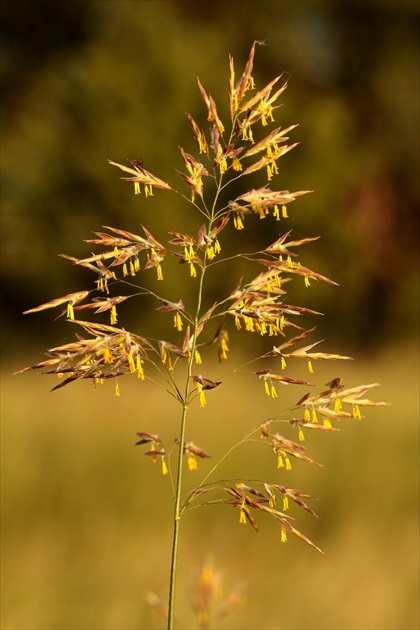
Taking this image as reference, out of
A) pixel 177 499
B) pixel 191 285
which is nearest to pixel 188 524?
pixel 177 499

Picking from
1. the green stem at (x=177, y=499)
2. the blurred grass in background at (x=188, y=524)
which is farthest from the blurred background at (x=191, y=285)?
the green stem at (x=177, y=499)

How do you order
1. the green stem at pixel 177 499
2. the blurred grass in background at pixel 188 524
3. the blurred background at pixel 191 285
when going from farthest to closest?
the blurred background at pixel 191 285
the blurred grass in background at pixel 188 524
the green stem at pixel 177 499

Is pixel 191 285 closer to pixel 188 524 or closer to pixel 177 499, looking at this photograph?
pixel 188 524

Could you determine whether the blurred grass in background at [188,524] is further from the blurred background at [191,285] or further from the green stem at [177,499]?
the green stem at [177,499]

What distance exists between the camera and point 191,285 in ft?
67.0

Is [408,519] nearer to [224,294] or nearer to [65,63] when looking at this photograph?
[224,294]

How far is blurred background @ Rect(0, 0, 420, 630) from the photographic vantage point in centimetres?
577

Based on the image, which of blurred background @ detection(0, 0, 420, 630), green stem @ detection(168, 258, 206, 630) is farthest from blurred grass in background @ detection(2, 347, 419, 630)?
green stem @ detection(168, 258, 206, 630)

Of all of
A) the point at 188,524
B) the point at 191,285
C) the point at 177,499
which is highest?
the point at 177,499

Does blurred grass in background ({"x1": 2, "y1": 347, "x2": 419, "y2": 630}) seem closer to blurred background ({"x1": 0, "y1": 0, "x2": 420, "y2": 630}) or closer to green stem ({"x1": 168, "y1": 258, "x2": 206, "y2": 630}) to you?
blurred background ({"x1": 0, "y1": 0, "x2": 420, "y2": 630})

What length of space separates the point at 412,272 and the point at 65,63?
885cm

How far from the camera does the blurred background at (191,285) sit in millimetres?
5773

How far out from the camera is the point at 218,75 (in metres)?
20.5

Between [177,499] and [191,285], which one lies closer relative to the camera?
[177,499]
